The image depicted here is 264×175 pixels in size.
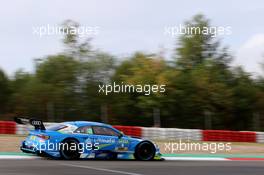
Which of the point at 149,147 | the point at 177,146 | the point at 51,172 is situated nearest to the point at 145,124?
the point at 177,146

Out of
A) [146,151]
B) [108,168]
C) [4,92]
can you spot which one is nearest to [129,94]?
[4,92]

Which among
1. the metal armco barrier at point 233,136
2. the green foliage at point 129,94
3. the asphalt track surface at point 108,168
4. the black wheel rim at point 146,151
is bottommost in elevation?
the asphalt track surface at point 108,168

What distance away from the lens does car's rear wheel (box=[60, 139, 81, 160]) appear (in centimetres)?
1343

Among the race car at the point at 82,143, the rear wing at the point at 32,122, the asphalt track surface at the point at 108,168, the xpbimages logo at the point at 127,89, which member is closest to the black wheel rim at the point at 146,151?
the race car at the point at 82,143

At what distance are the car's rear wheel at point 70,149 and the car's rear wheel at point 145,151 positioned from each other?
1863 mm

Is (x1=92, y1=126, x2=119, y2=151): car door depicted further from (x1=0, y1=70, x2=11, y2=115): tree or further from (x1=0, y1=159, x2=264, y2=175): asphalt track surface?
(x1=0, y1=70, x2=11, y2=115): tree

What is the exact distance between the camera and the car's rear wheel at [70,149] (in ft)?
44.0

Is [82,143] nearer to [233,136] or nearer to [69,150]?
[69,150]

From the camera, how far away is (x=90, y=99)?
3041 centimetres

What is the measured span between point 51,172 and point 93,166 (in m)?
1.72

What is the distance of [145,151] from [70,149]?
234 cm

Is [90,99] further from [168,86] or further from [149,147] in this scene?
[149,147]

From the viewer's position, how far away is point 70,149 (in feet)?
44.6

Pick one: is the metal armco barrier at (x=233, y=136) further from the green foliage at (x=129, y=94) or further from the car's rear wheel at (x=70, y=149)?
the car's rear wheel at (x=70, y=149)
